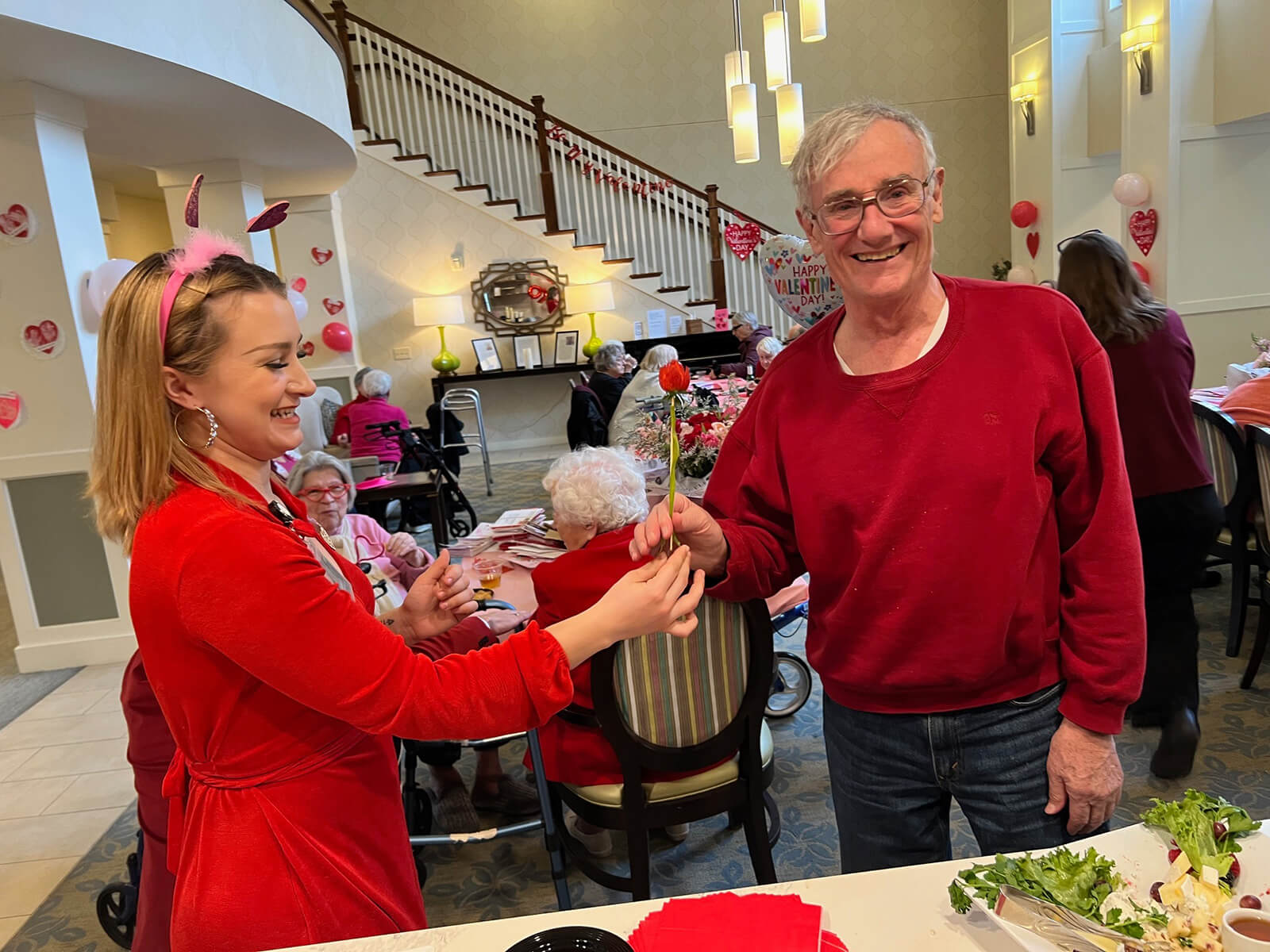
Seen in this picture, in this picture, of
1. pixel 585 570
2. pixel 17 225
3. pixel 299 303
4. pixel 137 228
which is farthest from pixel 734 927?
pixel 137 228

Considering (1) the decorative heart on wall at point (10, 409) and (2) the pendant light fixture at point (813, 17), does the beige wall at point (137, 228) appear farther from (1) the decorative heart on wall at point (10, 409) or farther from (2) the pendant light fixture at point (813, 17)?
(2) the pendant light fixture at point (813, 17)

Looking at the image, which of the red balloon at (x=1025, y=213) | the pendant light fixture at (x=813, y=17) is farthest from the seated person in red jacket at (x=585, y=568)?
the red balloon at (x=1025, y=213)

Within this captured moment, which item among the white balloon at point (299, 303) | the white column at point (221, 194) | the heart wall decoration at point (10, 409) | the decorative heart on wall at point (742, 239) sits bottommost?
the heart wall decoration at point (10, 409)

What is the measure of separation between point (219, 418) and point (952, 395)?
97 centimetres

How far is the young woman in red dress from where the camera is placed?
108 centimetres

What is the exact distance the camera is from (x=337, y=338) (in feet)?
29.8

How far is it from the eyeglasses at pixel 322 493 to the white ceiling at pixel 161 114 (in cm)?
194

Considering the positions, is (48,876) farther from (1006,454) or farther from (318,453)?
(1006,454)

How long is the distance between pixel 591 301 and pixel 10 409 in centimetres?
640

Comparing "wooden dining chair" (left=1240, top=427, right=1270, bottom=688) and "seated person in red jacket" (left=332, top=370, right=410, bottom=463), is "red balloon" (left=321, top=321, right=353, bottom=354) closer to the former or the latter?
"seated person in red jacket" (left=332, top=370, right=410, bottom=463)

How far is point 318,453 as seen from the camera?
359 cm

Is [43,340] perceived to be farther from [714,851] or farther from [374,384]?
[714,851]

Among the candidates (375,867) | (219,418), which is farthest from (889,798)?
(219,418)

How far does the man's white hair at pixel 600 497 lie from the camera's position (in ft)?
8.63
